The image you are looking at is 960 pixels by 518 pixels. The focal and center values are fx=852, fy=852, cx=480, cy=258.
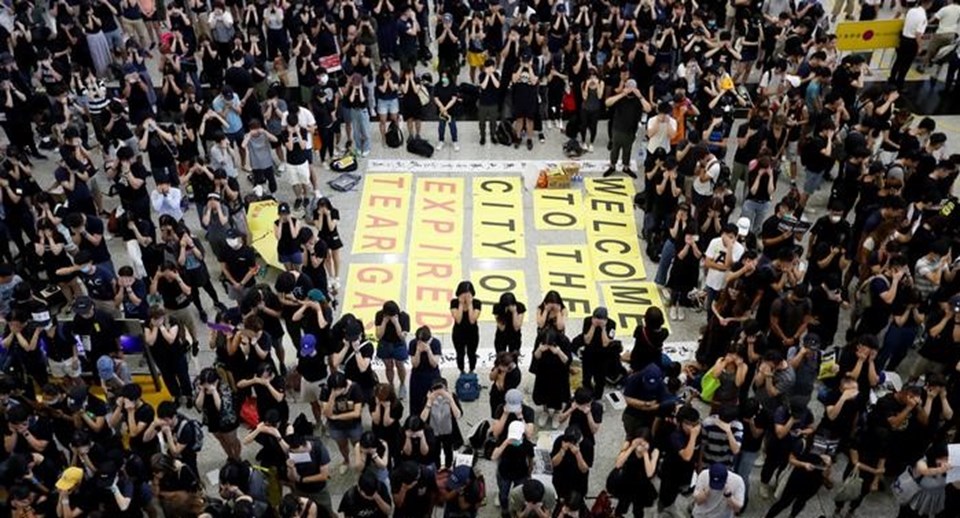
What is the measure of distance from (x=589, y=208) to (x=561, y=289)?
2316 mm

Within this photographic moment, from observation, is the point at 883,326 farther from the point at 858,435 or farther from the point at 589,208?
Answer: the point at 589,208

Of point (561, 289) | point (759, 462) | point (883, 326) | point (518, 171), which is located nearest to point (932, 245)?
point (883, 326)

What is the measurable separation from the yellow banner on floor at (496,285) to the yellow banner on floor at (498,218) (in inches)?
16.9

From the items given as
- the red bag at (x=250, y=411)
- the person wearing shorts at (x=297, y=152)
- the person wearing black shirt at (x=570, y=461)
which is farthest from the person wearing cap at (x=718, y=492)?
the person wearing shorts at (x=297, y=152)

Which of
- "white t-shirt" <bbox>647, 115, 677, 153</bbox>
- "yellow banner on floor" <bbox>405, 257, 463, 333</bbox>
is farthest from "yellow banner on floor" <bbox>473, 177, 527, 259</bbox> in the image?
"white t-shirt" <bbox>647, 115, 677, 153</bbox>

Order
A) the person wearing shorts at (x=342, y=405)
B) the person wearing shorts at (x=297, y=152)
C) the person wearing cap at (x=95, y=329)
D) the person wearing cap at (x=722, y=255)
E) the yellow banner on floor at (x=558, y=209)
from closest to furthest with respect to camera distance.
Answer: the person wearing shorts at (x=342, y=405) < the person wearing cap at (x=95, y=329) < the person wearing cap at (x=722, y=255) < the person wearing shorts at (x=297, y=152) < the yellow banner on floor at (x=558, y=209)

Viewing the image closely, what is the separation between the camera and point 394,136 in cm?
1577

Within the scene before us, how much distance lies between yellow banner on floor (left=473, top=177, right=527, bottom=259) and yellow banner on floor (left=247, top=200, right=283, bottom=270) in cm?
305

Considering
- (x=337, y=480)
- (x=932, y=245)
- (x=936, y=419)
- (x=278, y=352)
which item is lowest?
(x=337, y=480)

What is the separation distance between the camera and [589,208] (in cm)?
1427

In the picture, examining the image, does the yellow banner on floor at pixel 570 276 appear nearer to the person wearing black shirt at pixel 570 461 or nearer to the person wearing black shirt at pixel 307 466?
the person wearing black shirt at pixel 570 461

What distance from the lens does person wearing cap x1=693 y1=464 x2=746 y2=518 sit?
7621 mm

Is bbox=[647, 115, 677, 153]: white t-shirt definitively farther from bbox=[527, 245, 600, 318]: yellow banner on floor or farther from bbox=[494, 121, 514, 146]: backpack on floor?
bbox=[494, 121, 514, 146]: backpack on floor

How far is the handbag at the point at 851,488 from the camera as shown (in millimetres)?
8586
